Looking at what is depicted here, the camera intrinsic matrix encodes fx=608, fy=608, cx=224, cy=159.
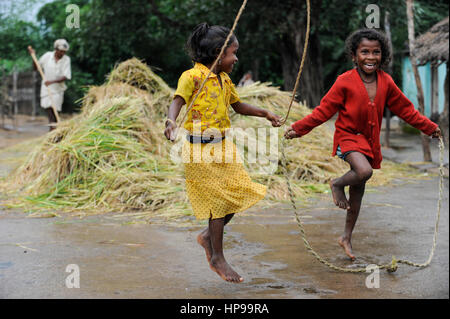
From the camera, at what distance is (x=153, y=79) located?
7.86 m

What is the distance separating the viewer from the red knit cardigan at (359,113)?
12.2 feet

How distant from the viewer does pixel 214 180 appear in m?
3.49

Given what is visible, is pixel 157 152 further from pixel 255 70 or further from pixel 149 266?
pixel 255 70

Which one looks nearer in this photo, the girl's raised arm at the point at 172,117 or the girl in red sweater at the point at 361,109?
the girl's raised arm at the point at 172,117

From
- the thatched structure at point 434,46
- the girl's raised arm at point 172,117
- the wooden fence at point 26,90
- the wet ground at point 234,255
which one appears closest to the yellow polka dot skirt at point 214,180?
the girl's raised arm at point 172,117

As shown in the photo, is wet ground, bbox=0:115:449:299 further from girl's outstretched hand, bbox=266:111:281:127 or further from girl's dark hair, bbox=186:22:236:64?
girl's dark hair, bbox=186:22:236:64

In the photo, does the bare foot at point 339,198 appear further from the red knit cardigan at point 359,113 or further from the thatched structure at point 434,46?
the thatched structure at point 434,46

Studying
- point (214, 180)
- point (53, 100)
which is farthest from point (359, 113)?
point (53, 100)

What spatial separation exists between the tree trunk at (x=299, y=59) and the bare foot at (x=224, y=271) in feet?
31.3

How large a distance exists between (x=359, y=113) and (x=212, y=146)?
95 centimetres

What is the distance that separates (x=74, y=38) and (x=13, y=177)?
11.4 m

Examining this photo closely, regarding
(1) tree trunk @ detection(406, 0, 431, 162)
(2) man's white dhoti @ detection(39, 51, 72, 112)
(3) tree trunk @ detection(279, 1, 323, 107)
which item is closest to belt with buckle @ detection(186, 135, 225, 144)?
(2) man's white dhoti @ detection(39, 51, 72, 112)
